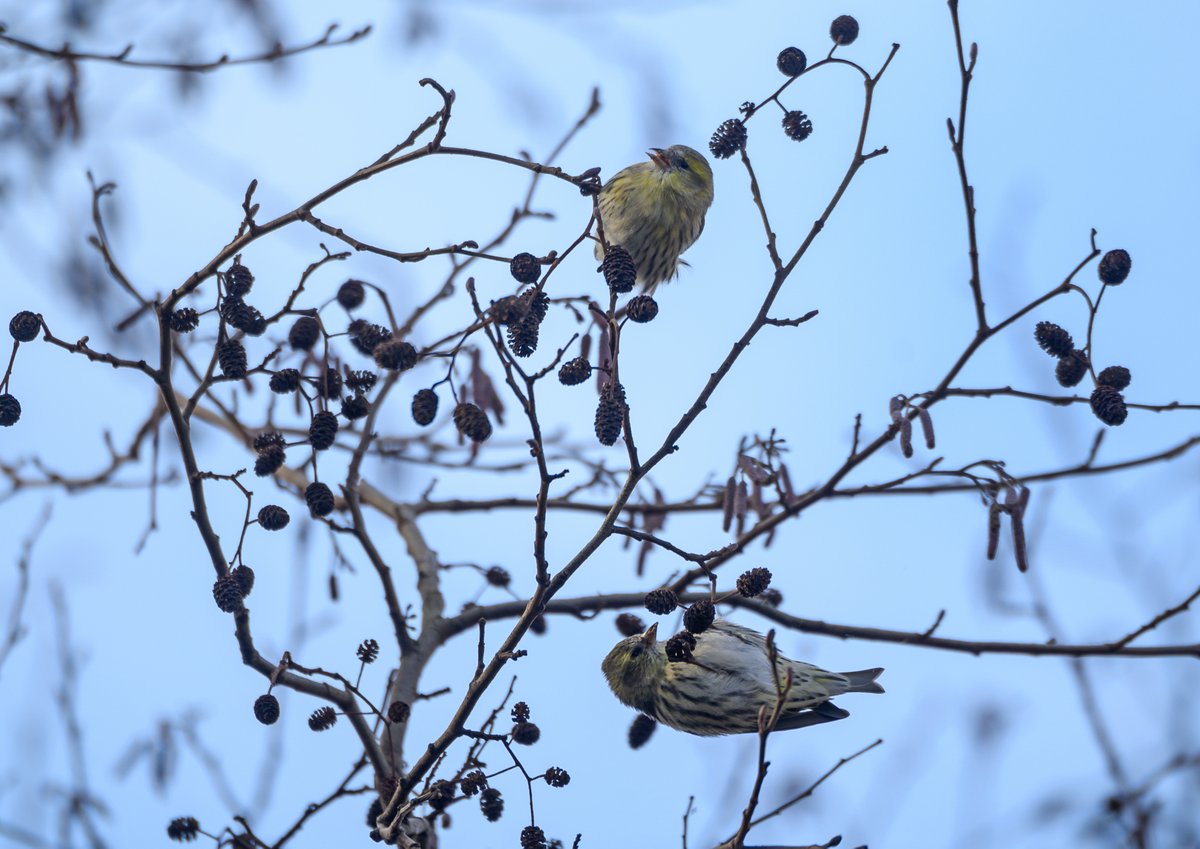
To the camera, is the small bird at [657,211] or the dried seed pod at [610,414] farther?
the small bird at [657,211]

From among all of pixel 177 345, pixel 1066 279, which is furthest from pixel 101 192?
pixel 1066 279

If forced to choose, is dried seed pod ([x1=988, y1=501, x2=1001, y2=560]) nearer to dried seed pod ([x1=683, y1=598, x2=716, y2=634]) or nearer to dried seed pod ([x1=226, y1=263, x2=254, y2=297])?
dried seed pod ([x1=683, y1=598, x2=716, y2=634])

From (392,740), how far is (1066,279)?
83.6 inches

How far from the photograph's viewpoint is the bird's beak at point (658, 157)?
4.90m

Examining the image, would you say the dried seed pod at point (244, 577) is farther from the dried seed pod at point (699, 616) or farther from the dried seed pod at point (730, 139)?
the dried seed pod at point (730, 139)

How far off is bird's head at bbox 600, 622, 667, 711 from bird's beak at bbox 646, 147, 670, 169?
1.89 meters

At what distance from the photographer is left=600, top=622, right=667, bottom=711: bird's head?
171 inches

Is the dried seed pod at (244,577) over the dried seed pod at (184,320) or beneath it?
beneath

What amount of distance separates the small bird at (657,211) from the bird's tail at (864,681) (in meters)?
1.73

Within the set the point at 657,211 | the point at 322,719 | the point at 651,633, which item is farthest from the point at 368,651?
the point at 657,211

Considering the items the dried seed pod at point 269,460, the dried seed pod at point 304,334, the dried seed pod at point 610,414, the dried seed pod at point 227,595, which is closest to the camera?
the dried seed pod at point 610,414

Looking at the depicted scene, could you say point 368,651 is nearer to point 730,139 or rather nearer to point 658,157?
point 730,139

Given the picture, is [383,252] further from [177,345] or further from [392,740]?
[392,740]

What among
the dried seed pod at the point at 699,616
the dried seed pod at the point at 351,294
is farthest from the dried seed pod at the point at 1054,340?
the dried seed pod at the point at 351,294
